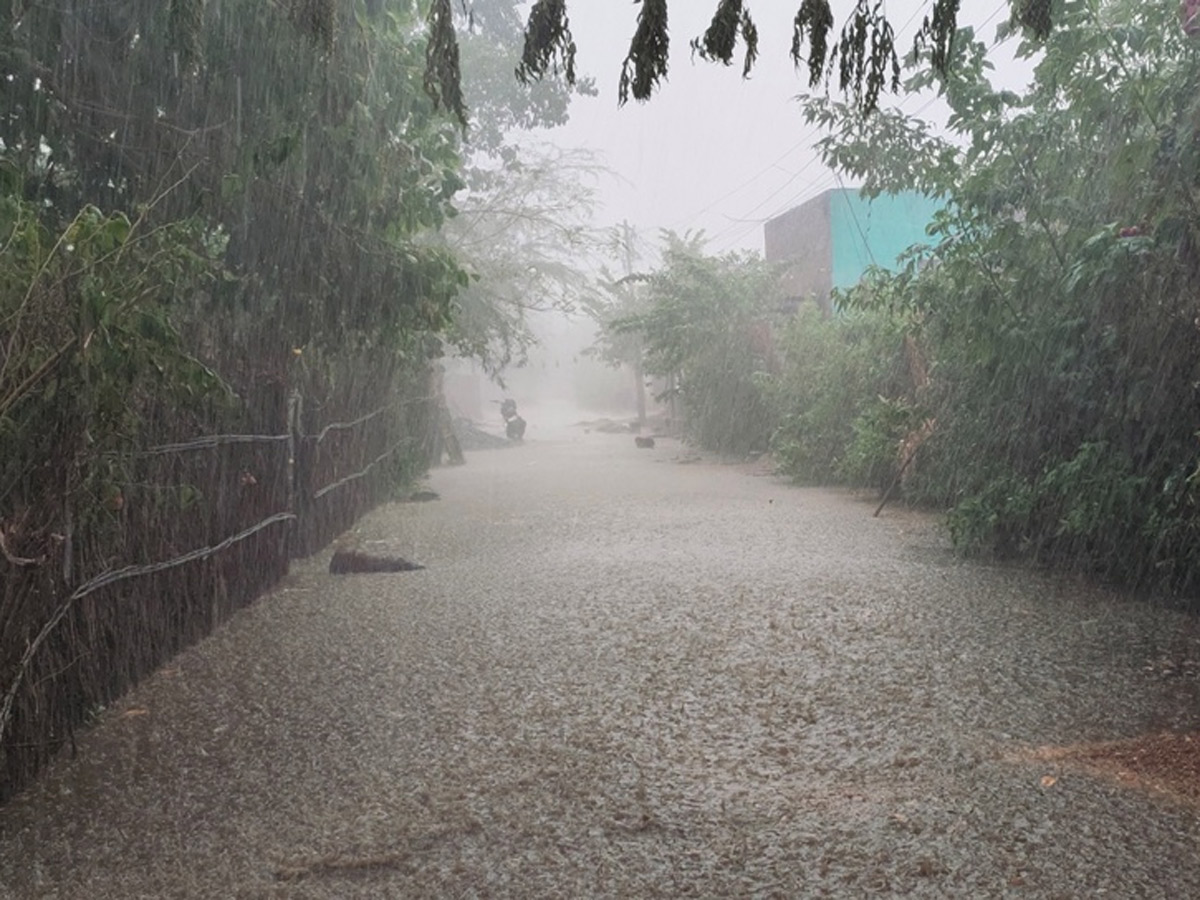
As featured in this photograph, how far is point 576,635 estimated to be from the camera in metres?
5.34

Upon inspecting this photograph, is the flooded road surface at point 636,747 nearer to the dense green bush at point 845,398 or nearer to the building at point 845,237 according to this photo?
the dense green bush at point 845,398

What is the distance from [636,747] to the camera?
12.1 feet

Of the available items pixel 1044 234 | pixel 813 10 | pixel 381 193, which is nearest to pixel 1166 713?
pixel 813 10

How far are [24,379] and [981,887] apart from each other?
9.05ft

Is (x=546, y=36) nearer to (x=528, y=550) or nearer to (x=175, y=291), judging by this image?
(x=175, y=291)

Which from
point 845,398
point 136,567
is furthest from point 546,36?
point 845,398

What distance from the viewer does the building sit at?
21719mm

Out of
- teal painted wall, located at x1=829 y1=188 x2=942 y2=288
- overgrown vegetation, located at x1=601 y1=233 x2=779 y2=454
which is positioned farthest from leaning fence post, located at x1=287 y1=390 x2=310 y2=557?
teal painted wall, located at x1=829 y1=188 x2=942 y2=288

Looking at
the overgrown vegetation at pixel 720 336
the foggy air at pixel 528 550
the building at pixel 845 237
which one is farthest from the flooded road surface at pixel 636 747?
the building at pixel 845 237

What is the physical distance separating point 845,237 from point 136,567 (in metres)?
19.9

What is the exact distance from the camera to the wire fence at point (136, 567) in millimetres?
3191

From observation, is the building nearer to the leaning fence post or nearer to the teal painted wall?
the teal painted wall

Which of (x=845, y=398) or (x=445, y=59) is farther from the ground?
(x=445, y=59)

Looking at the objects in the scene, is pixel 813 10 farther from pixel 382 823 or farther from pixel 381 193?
pixel 381 193
